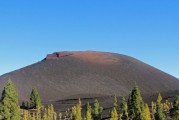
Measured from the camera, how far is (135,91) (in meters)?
62.9

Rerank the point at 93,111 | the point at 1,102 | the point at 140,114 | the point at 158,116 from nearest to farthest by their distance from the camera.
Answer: the point at 1,102
the point at 140,114
the point at 158,116
the point at 93,111

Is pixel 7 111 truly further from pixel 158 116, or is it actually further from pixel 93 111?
pixel 93 111

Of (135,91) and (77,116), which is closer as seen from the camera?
(135,91)

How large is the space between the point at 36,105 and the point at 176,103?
263 ft

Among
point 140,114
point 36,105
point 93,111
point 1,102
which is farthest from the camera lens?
point 36,105

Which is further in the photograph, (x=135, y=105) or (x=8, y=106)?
(x=135, y=105)

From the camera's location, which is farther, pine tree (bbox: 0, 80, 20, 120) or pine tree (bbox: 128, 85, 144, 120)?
pine tree (bbox: 128, 85, 144, 120)

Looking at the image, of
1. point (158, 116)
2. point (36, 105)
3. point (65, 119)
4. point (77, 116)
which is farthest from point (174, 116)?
point (36, 105)

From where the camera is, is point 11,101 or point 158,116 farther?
point 158,116

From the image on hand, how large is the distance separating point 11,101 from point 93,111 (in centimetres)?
8161

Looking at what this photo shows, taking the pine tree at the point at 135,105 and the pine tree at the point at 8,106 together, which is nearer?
the pine tree at the point at 8,106

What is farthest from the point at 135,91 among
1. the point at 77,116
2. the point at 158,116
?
the point at 77,116

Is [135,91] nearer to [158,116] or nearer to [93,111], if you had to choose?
[158,116]

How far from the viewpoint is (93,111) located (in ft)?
413
